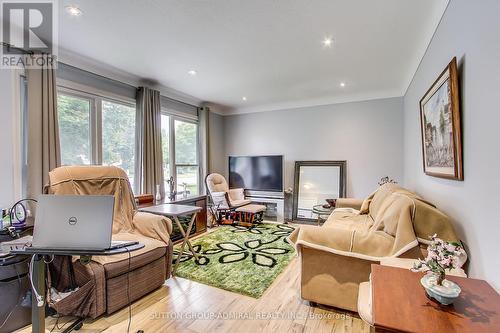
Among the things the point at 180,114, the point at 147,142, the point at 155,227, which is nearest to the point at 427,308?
the point at 155,227

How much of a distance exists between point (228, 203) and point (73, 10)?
142 inches

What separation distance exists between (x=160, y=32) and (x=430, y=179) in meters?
3.15

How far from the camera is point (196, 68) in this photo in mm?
3504

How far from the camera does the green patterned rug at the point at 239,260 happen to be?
2.58 meters

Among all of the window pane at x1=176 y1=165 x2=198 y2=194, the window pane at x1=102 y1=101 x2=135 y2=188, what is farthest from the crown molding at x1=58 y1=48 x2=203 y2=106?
the window pane at x1=176 y1=165 x2=198 y2=194

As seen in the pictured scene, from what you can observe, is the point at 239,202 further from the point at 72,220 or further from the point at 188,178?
the point at 72,220

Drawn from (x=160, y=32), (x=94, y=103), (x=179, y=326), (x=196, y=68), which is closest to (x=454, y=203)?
(x=179, y=326)

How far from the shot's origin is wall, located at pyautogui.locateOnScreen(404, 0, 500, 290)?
1199 millimetres

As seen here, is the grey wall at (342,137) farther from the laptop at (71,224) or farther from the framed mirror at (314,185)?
the laptop at (71,224)

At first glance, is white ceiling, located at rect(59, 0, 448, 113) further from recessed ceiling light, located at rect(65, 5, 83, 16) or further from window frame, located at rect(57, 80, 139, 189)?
window frame, located at rect(57, 80, 139, 189)

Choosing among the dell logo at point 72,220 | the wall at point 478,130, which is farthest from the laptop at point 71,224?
the wall at point 478,130

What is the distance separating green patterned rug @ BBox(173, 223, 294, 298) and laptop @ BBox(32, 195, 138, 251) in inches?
60.2

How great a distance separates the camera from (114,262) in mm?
2029

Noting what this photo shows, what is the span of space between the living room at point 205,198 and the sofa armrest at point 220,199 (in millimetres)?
530
